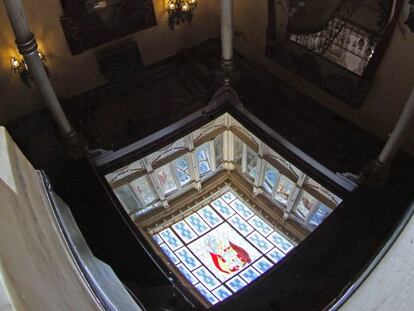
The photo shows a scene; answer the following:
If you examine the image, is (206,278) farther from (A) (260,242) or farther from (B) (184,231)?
(A) (260,242)

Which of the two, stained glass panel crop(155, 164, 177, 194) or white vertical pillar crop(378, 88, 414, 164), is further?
stained glass panel crop(155, 164, 177, 194)

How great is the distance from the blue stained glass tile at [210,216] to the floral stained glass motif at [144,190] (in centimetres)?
112

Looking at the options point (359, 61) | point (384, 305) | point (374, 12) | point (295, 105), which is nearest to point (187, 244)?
point (295, 105)

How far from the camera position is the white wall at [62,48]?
6398 mm

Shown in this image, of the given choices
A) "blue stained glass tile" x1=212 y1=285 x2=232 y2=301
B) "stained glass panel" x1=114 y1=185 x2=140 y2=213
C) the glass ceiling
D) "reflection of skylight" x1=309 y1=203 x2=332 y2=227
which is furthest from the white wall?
"blue stained glass tile" x1=212 y1=285 x2=232 y2=301

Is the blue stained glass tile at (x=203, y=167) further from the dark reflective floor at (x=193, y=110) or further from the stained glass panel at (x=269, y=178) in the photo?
the dark reflective floor at (x=193, y=110)

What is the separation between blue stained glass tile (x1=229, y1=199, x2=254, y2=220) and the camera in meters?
8.79

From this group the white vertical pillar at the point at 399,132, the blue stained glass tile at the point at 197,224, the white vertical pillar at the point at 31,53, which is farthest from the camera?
the blue stained glass tile at the point at 197,224

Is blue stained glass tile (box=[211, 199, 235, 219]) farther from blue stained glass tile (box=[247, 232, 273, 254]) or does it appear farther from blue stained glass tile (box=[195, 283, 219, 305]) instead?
blue stained glass tile (box=[195, 283, 219, 305])

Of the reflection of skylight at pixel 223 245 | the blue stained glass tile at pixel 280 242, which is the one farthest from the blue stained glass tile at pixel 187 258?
the blue stained glass tile at pixel 280 242

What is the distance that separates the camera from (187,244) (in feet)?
27.7

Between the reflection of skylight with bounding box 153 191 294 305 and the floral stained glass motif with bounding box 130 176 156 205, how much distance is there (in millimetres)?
749

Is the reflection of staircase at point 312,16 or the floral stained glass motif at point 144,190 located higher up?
the reflection of staircase at point 312,16

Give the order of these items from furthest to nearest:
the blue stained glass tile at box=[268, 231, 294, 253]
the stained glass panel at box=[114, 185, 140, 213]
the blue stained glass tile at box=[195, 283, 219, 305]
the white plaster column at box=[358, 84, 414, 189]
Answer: the blue stained glass tile at box=[268, 231, 294, 253], the stained glass panel at box=[114, 185, 140, 213], the blue stained glass tile at box=[195, 283, 219, 305], the white plaster column at box=[358, 84, 414, 189]
